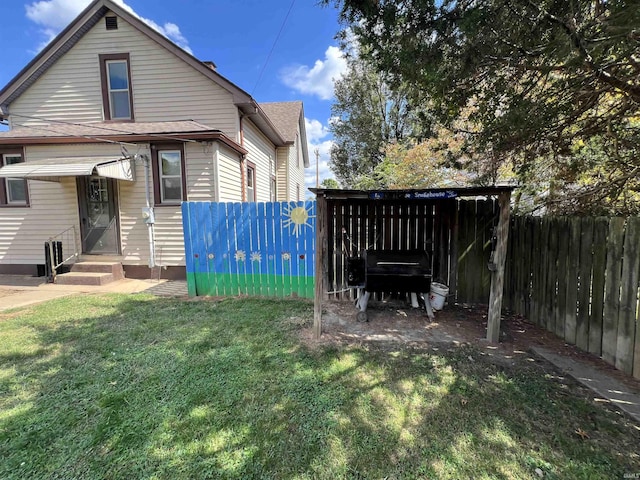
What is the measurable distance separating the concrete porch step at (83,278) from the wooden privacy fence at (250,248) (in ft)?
9.63

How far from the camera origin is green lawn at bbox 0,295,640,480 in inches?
80.7

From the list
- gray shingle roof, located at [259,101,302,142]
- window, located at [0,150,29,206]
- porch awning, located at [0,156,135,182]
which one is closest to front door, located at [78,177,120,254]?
porch awning, located at [0,156,135,182]

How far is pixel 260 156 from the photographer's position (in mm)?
11242

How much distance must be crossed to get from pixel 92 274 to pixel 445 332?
27.2ft

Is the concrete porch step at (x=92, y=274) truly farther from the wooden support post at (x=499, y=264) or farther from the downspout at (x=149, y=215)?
the wooden support post at (x=499, y=264)

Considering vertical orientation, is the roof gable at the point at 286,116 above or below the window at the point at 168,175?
above

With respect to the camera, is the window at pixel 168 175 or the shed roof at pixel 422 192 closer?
the shed roof at pixel 422 192

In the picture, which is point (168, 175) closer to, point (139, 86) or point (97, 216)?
point (97, 216)

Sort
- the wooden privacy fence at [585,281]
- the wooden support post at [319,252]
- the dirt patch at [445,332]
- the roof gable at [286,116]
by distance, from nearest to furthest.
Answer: the wooden privacy fence at [585,281] → the dirt patch at [445,332] → the wooden support post at [319,252] → the roof gable at [286,116]

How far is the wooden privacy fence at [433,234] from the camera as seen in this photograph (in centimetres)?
530

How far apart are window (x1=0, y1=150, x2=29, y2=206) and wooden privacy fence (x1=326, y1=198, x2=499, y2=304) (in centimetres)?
893

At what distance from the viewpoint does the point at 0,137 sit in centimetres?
761

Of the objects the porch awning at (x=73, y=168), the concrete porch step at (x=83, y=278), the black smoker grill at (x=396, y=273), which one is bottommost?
the concrete porch step at (x=83, y=278)

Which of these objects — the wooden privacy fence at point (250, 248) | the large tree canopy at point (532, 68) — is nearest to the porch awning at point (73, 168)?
the wooden privacy fence at point (250, 248)
